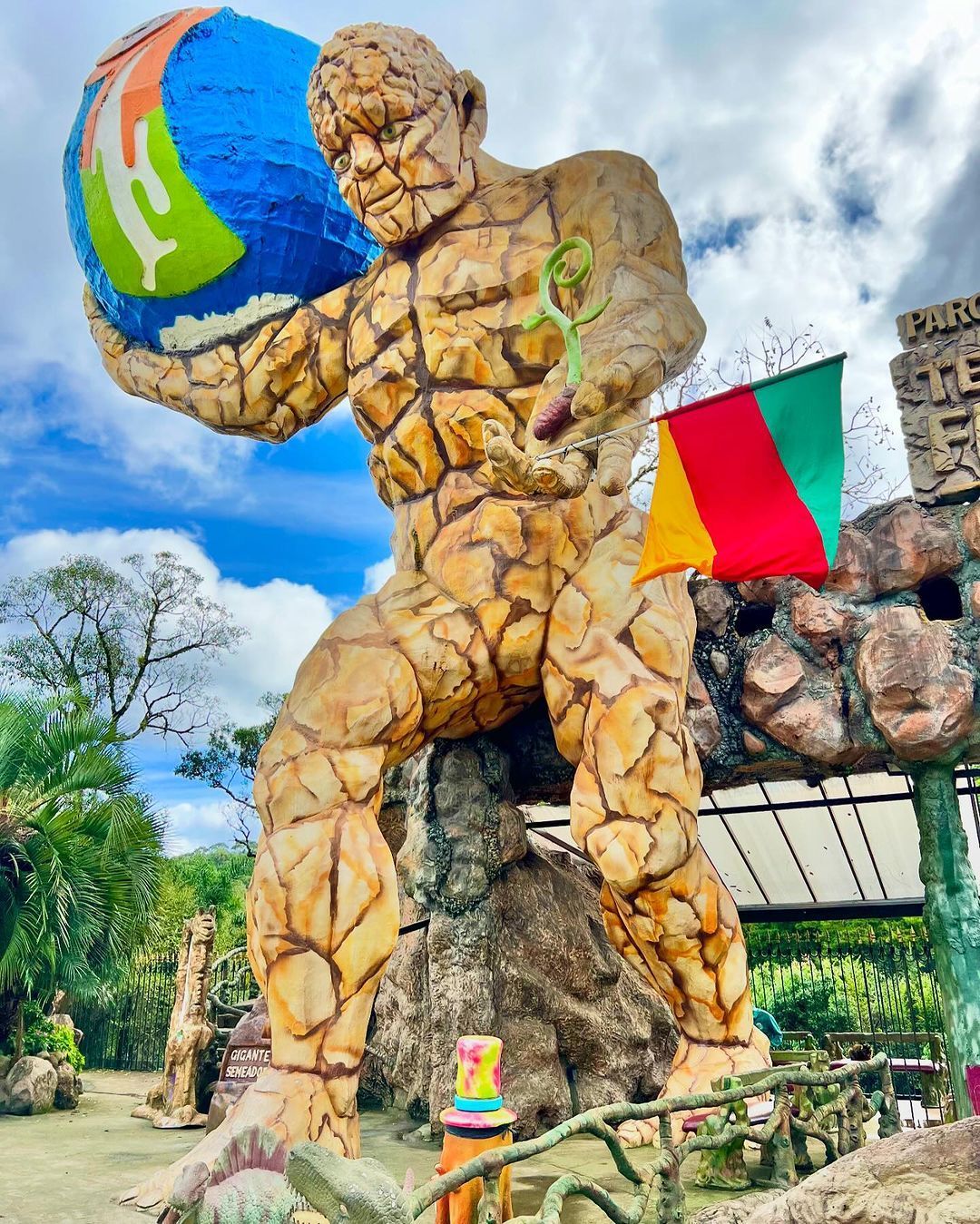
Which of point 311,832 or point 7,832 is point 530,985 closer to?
point 311,832

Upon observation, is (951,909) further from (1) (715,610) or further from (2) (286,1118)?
(2) (286,1118)

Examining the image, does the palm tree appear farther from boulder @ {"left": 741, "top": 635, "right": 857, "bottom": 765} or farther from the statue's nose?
the statue's nose

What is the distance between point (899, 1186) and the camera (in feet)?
4.30

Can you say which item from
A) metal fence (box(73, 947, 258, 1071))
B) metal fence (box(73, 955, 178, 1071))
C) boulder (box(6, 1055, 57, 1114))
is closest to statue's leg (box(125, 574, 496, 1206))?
boulder (box(6, 1055, 57, 1114))

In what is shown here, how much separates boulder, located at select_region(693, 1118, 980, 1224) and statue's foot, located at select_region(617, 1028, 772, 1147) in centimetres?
161

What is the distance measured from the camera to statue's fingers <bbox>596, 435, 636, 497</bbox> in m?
2.63

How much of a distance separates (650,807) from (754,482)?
1.01 metres

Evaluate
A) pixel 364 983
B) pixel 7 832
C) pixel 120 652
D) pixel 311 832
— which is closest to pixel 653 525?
pixel 311 832

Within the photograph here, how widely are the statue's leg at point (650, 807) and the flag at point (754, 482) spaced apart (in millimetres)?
443

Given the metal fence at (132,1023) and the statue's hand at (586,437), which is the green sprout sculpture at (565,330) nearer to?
the statue's hand at (586,437)

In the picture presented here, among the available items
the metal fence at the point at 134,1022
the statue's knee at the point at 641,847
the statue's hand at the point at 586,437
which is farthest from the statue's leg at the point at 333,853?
the metal fence at the point at 134,1022

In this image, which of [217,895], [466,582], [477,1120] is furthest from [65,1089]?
[217,895]

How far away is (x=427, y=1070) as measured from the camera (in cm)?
404

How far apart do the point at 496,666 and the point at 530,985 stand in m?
1.41
